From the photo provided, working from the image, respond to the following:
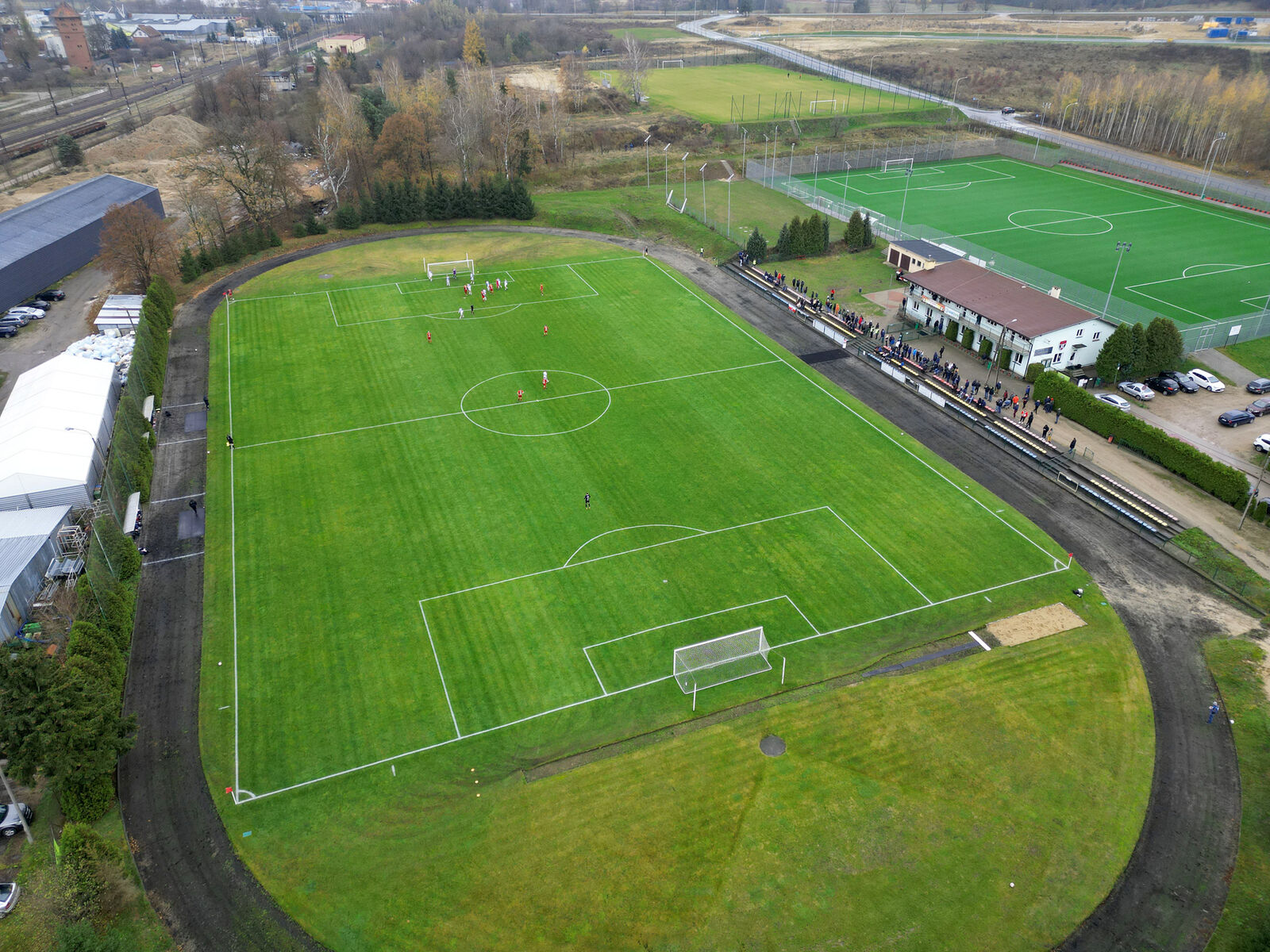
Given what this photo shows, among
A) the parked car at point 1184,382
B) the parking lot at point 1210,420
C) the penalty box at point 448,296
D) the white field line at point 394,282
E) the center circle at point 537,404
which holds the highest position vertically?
the white field line at point 394,282

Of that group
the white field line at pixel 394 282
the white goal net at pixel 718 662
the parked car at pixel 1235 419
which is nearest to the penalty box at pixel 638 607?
the white goal net at pixel 718 662

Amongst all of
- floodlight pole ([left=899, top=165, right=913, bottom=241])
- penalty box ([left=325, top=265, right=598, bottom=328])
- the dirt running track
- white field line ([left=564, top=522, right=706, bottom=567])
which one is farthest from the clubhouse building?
penalty box ([left=325, top=265, right=598, bottom=328])

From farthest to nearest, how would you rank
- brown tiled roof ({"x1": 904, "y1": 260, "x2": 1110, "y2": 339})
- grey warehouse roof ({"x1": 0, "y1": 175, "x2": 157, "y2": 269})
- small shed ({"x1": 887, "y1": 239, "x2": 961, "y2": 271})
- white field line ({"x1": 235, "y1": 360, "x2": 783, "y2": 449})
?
grey warehouse roof ({"x1": 0, "y1": 175, "x2": 157, "y2": 269})
small shed ({"x1": 887, "y1": 239, "x2": 961, "y2": 271})
brown tiled roof ({"x1": 904, "y1": 260, "x2": 1110, "y2": 339})
white field line ({"x1": 235, "y1": 360, "x2": 783, "y2": 449})

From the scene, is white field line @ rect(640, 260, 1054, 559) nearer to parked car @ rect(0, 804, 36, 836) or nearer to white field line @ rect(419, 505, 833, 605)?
white field line @ rect(419, 505, 833, 605)

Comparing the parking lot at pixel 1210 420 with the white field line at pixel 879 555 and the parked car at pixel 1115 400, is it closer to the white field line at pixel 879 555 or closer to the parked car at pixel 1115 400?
the parked car at pixel 1115 400

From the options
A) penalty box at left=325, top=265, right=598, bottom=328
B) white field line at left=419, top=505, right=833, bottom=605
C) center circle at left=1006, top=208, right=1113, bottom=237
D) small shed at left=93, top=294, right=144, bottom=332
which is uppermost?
small shed at left=93, top=294, right=144, bottom=332

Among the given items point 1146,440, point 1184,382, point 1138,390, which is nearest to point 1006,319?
point 1138,390

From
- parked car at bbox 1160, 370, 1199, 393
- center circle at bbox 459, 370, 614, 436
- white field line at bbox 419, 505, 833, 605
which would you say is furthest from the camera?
parked car at bbox 1160, 370, 1199, 393
